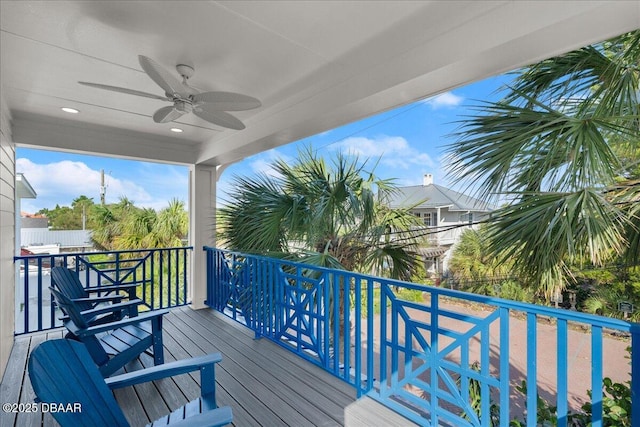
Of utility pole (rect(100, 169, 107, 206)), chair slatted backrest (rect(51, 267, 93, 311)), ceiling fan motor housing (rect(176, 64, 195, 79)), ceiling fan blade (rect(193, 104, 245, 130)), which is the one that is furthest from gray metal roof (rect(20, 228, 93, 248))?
ceiling fan motor housing (rect(176, 64, 195, 79))

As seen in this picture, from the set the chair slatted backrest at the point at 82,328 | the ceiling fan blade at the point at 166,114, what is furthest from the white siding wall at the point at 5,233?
the ceiling fan blade at the point at 166,114

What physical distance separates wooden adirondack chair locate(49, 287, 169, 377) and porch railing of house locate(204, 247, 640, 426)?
3.64 ft

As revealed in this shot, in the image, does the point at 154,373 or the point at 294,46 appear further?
the point at 294,46

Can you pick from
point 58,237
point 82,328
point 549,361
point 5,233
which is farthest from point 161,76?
point 58,237

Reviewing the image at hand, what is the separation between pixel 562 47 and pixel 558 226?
102 centimetres

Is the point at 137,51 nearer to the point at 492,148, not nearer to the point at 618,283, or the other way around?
the point at 492,148

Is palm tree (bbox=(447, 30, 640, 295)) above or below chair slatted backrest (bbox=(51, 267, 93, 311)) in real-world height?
above

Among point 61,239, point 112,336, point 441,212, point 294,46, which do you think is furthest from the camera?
point 61,239

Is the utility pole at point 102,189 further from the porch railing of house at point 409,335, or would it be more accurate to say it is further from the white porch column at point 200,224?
the porch railing of house at point 409,335

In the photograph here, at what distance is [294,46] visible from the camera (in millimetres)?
2115

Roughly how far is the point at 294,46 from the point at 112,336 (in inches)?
108

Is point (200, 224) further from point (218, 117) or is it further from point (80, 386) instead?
point (80, 386)

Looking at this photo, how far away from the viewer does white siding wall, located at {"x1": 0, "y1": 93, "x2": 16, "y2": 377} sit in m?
2.55

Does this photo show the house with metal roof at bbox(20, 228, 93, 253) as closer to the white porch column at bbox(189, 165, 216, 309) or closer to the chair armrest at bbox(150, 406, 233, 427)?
the white porch column at bbox(189, 165, 216, 309)
